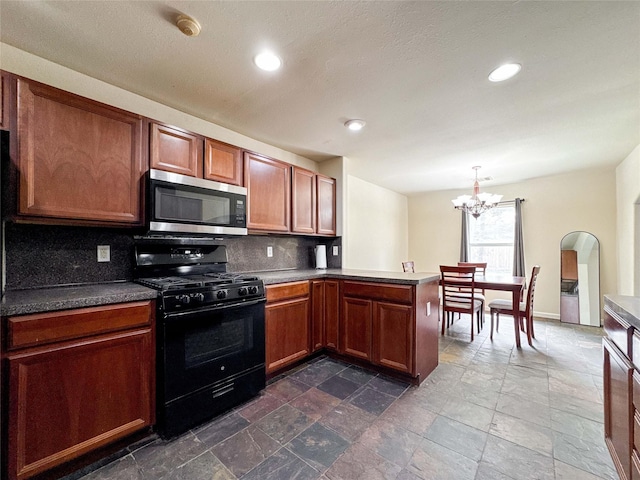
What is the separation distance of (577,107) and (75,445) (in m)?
4.16

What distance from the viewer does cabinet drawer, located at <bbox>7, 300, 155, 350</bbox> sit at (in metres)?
1.28

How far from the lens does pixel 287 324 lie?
254 cm

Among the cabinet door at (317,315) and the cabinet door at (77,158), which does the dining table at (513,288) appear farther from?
the cabinet door at (77,158)

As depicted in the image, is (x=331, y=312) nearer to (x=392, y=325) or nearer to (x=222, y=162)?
(x=392, y=325)

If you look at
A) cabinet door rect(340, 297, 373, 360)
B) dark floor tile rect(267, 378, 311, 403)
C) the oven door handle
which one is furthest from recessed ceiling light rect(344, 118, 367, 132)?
dark floor tile rect(267, 378, 311, 403)

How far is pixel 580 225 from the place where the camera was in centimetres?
431

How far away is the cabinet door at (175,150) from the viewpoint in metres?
2.02

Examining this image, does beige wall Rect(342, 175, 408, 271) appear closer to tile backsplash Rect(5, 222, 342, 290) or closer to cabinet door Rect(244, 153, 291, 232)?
cabinet door Rect(244, 153, 291, 232)

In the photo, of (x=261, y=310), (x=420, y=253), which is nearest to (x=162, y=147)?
(x=261, y=310)

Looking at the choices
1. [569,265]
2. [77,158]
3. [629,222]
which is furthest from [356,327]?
[569,265]

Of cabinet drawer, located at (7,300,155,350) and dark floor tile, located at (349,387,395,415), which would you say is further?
dark floor tile, located at (349,387,395,415)

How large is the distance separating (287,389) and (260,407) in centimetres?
31

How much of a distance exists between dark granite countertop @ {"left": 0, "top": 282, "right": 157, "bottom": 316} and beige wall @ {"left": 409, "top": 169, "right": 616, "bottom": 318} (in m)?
5.53

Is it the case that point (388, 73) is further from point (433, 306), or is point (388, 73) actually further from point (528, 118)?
point (433, 306)
